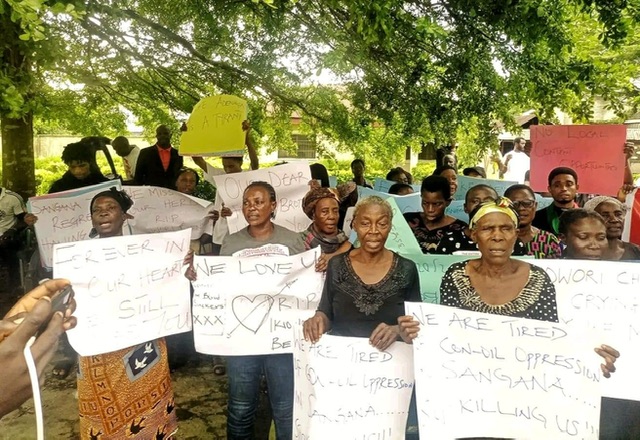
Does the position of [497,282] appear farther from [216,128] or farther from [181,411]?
[216,128]

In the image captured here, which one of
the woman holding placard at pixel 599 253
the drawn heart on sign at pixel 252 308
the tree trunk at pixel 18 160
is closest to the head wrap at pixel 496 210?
the woman holding placard at pixel 599 253

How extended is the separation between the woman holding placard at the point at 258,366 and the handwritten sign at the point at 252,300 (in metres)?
Result: 0.10

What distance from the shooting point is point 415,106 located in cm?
711

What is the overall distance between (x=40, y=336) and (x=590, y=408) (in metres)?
2.24

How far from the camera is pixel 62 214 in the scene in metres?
5.21

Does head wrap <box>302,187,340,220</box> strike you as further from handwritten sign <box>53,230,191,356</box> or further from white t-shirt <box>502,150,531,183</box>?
white t-shirt <box>502,150,531,183</box>

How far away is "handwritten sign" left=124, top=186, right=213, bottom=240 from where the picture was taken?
5.82 metres

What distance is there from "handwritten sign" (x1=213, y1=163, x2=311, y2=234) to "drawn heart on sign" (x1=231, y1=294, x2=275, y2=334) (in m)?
1.92

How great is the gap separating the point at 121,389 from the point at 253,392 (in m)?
0.77

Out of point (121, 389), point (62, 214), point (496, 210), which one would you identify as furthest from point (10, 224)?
point (496, 210)

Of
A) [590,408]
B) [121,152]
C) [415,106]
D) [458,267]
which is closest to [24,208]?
[121,152]

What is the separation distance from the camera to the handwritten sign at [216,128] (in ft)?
18.1

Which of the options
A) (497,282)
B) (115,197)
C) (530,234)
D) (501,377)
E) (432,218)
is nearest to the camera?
(501,377)

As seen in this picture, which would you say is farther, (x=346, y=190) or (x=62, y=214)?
(x=346, y=190)
